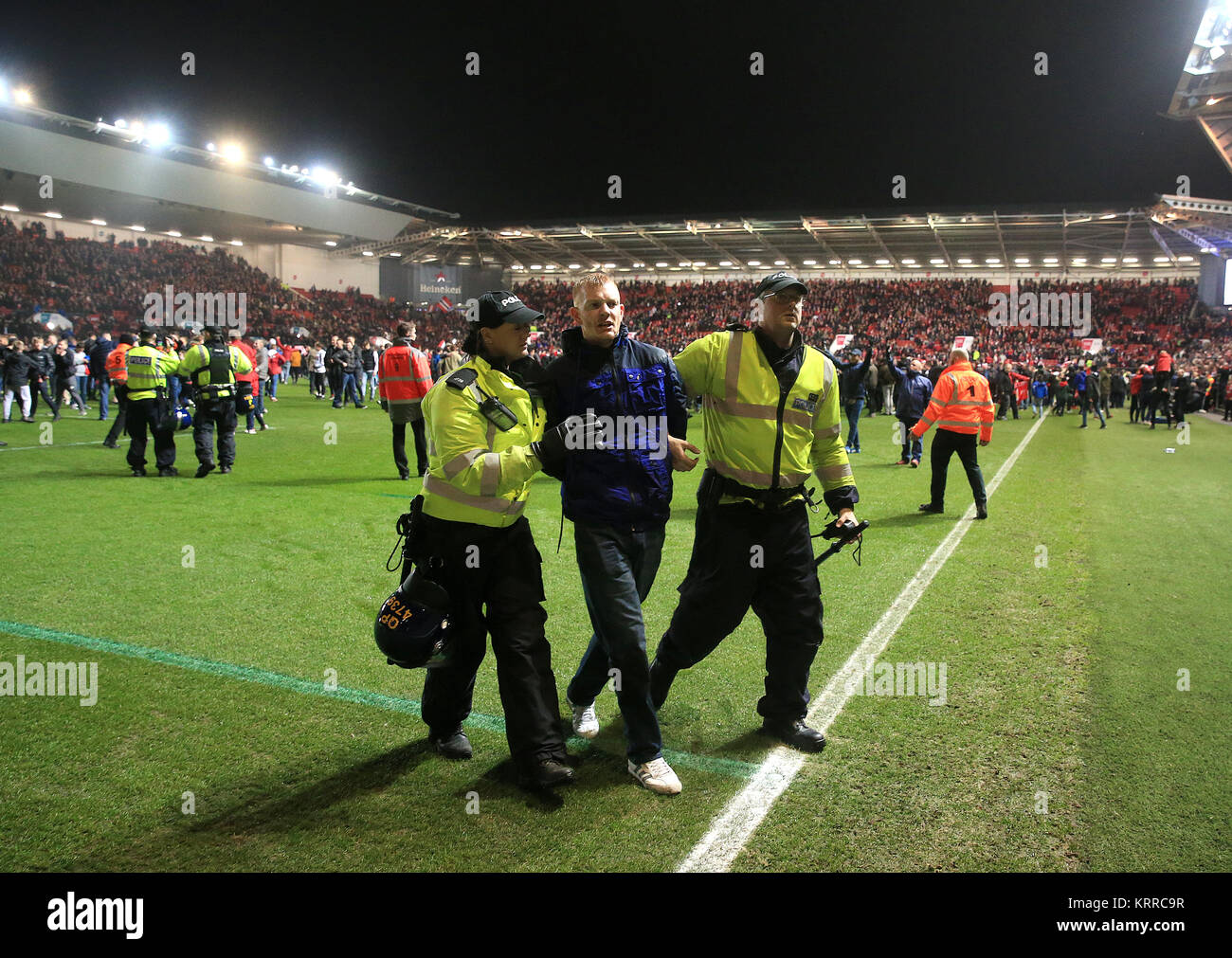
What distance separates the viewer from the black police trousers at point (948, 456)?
30.8 ft

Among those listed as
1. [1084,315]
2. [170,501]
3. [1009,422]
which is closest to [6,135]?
[170,501]

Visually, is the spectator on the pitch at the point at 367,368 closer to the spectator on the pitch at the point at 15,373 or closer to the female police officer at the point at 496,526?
the spectator on the pitch at the point at 15,373

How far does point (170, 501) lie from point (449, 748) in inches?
286

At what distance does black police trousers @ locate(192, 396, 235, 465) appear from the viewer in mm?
11203

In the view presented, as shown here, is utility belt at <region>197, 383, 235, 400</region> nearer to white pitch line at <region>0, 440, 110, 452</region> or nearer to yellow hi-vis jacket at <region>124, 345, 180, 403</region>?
yellow hi-vis jacket at <region>124, 345, 180, 403</region>

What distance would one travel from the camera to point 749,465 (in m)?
3.64

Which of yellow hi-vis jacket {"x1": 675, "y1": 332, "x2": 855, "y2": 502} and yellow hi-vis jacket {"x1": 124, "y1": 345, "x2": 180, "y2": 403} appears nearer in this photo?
yellow hi-vis jacket {"x1": 675, "y1": 332, "x2": 855, "y2": 502}

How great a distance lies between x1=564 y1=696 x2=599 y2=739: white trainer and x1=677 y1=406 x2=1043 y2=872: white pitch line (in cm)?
80

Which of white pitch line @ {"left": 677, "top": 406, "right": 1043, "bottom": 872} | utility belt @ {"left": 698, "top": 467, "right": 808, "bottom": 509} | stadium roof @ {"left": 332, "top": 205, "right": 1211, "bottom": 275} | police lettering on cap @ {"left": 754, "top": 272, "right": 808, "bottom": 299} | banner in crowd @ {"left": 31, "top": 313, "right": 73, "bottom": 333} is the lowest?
white pitch line @ {"left": 677, "top": 406, "right": 1043, "bottom": 872}

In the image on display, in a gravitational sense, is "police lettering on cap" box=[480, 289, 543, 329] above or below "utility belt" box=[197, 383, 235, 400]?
below

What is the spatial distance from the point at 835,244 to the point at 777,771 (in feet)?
154

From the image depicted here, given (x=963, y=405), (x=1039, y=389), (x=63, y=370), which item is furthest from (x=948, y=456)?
(x=1039, y=389)

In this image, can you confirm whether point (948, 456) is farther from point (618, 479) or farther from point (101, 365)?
point (101, 365)

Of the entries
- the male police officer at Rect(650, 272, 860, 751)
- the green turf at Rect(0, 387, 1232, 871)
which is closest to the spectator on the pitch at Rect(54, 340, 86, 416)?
the green turf at Rect(0, 387, 1232, 871)
